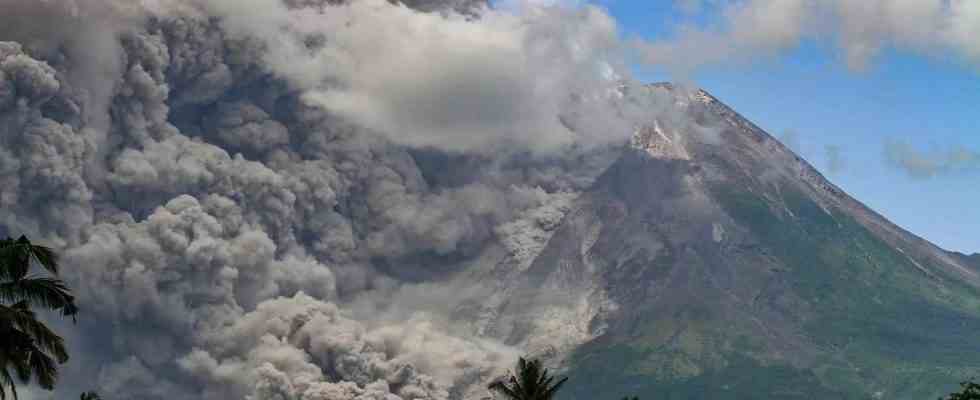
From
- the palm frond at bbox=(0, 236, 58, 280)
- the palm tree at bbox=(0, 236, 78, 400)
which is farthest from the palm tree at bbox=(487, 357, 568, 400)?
the palm frond at bbox=(0, 236, 58, 280)

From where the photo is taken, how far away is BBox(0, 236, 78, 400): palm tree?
76.3ft

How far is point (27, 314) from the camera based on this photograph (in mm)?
23578

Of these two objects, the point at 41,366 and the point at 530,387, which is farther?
the point at 530,387

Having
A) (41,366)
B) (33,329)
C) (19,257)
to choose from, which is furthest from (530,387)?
(19,257)

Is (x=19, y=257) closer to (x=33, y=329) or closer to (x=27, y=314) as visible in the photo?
(x=27, y=314)

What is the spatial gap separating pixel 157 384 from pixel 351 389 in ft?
73.9

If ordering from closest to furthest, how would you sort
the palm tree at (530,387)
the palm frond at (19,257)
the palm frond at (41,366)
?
the palm frond at (19,257) < the palm frond at (41,366) < the palm tree at (530,387)

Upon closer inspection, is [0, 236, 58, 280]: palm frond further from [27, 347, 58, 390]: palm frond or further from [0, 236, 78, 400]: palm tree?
[27, 347, 58, 390]: palm frond

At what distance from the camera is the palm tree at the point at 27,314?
2327 cm

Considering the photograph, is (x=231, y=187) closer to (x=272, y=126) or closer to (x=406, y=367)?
(x=272, y=126)

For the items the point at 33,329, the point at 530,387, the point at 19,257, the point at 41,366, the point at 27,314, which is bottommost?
the point at 41,366

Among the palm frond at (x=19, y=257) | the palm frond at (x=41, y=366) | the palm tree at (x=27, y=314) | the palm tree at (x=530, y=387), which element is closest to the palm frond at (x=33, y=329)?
the palm tree at (x=27, y=314)

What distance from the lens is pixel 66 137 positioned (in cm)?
14088

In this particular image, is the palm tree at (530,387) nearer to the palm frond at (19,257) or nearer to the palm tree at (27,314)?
the palm tree at (27,314)
